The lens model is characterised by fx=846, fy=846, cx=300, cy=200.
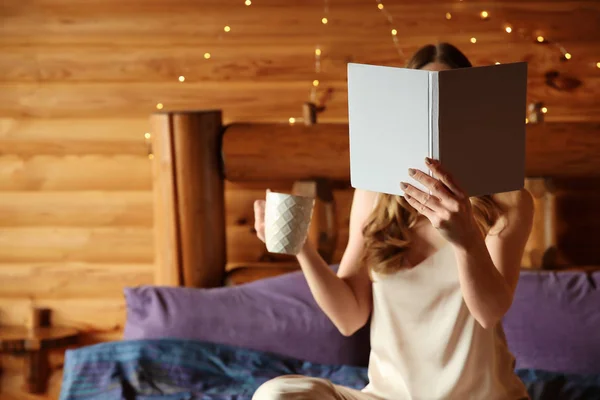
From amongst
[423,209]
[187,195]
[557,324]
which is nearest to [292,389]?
[423,209]

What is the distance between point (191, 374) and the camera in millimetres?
2129

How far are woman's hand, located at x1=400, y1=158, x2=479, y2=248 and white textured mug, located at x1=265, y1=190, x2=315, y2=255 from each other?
0.24 m

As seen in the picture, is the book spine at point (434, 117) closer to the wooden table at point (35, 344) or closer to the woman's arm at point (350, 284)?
the woman's arm at point (350, 284)

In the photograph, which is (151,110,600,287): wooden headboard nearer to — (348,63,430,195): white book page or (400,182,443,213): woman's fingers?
(348,63,430,195): white book page

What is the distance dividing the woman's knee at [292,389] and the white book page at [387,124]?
38 centimetres

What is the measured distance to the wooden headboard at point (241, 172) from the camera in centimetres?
243

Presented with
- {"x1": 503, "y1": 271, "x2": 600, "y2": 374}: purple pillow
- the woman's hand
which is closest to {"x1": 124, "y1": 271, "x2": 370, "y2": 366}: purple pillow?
{"x1": 503, "y1": 271, "x2": 600, "y2": 374}: purple pillow

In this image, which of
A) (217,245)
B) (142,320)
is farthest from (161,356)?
(217,245)

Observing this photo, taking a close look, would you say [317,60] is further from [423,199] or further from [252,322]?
[423,199]

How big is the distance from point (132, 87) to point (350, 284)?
4.68 ft

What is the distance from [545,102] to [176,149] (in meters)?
1.20

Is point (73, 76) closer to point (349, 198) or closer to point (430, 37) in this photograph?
point (349, 198)

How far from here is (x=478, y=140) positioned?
1431 mm

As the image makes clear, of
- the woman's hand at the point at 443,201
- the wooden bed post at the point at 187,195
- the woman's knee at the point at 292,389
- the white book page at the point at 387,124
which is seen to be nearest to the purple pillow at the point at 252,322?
the wooden bed post at the point at 187,195
